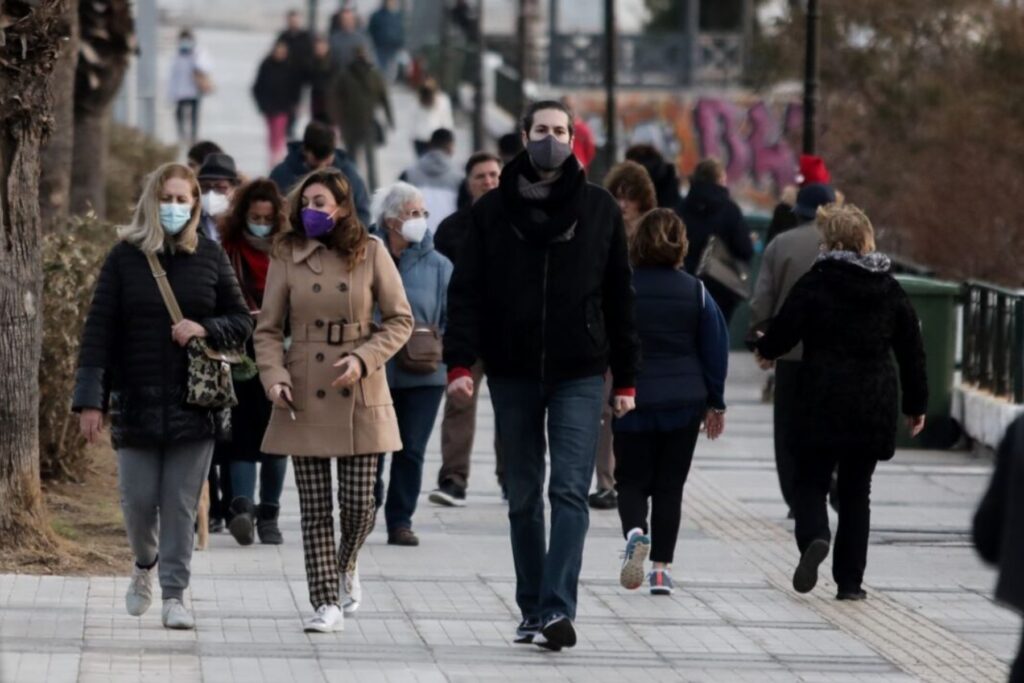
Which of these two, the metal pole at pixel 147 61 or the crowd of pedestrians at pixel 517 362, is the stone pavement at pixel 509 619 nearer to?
the crowd of pedestrians at pixel 517 362

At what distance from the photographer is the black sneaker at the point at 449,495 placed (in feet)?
42.1

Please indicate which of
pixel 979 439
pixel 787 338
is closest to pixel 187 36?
pixel 979 439

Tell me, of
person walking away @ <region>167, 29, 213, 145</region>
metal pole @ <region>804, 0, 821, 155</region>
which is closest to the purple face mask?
metal pole @ <region>804, 0, 821, 155</region>

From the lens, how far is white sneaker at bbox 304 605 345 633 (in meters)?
8.86

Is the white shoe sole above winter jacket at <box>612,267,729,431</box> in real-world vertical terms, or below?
below

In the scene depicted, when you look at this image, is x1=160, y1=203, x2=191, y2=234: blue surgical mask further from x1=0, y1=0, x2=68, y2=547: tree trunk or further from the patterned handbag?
x1=0, y1=0, x2=68, y2=547: tree trunk

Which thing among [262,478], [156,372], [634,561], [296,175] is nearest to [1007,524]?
[156,372]

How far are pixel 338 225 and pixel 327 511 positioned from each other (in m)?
1.02

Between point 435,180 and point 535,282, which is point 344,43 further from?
point 535,282

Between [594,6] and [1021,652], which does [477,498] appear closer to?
[1021,652]

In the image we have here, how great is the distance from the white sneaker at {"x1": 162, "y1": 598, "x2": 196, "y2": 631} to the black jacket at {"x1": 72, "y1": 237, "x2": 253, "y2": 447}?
59 centimetres

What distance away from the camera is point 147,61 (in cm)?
3117

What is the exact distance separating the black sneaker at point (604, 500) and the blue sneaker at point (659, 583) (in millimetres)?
2495

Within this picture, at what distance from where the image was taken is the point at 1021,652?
17.5 feet
